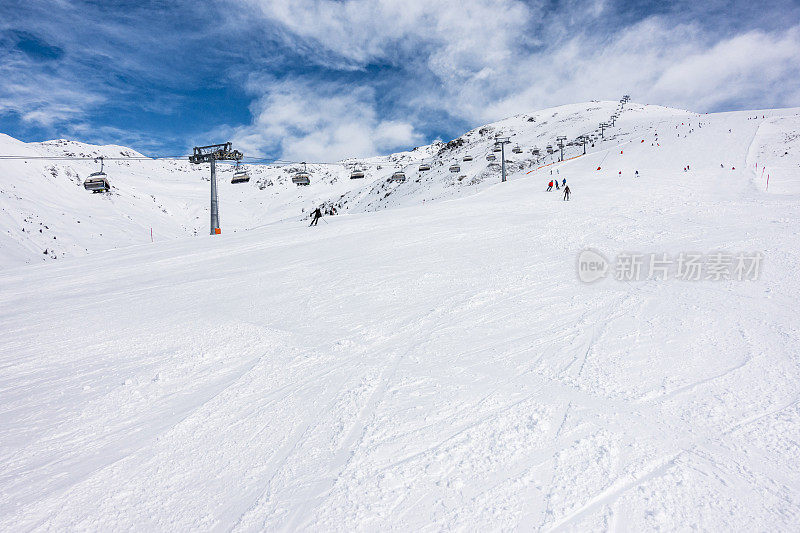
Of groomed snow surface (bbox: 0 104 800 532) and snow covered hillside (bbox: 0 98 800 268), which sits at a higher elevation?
snow covered hillside (bbox: 0 98 800 268)

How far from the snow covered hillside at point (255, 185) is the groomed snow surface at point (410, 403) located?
22.1m

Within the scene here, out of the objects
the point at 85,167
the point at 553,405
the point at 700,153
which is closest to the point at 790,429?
the point at 553,405

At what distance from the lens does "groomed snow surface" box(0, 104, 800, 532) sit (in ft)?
8.63

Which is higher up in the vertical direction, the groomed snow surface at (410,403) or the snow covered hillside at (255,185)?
the snow covered hillside at (255,185)

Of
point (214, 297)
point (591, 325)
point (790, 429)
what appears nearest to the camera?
point (790, 429)

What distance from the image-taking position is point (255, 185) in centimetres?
7188

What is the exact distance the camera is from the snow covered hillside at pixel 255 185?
87.7 feet

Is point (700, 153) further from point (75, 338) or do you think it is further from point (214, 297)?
point (75, 338)

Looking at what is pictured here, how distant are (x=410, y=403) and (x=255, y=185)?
76280 mm

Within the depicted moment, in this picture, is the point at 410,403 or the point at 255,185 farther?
the point at 255,185

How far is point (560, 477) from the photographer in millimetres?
2766

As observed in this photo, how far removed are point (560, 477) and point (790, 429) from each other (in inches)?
89.2

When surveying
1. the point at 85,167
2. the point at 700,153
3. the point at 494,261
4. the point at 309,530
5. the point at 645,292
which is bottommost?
the point at 309,530

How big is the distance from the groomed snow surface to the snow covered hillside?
22107mm
